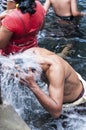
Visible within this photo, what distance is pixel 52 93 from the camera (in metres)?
3.48

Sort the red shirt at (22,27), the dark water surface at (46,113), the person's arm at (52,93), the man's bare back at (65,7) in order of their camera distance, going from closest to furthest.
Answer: the person's arm at (52,93), the dark water surface at (46,113), the red shirt at (22,27), the man's bare back at (65,7)

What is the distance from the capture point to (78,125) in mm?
3916

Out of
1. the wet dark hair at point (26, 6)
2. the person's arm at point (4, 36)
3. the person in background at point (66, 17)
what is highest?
the wet dark hair at point (26, 6)

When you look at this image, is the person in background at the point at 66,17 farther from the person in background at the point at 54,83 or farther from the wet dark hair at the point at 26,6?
the person in background at the point at 54,83

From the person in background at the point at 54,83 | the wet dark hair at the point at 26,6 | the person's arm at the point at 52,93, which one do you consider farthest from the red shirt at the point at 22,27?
the person's arm at the point at 52,93

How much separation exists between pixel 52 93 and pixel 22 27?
928mm

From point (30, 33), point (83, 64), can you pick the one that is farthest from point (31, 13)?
point (83, 64)

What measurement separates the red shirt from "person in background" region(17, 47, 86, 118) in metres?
0.41

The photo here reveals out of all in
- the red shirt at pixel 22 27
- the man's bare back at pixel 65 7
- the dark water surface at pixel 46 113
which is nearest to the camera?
the dark water surface at pixel 46 113

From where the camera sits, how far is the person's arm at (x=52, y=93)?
11.1ft

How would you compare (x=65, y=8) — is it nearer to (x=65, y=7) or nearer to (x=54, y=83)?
(x=65, y=7)

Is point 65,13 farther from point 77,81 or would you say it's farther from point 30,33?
point 77,81

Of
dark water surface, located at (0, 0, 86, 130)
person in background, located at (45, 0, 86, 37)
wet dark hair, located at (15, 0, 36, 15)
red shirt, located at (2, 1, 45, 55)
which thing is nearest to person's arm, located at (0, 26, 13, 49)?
red shirt, located at (2, 1, 45, 55)

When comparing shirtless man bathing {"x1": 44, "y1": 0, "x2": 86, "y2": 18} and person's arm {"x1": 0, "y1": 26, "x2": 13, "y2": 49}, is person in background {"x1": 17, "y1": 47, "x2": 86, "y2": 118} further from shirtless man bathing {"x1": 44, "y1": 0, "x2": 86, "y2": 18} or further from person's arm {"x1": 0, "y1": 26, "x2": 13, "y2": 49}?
shirtless man bathing {"x1": 44, "y1": 0, "x2": 86, "y2": 18}
